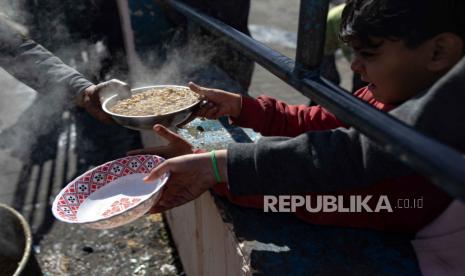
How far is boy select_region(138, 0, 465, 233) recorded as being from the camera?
1.32 meters

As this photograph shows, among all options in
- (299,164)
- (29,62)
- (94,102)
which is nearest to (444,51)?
(299,164)

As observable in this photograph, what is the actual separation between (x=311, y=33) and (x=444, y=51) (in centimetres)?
52

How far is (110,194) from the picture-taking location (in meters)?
1.78

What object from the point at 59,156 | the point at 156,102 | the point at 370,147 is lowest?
the point at 59,156

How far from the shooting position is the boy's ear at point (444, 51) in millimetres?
1402

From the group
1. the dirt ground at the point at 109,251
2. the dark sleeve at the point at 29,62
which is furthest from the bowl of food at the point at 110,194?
the dirt ground at the point at 109,251

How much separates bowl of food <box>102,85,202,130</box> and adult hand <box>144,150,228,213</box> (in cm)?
35

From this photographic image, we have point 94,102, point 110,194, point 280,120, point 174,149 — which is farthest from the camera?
point 94,102

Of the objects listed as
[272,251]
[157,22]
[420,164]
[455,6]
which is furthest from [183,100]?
[157,22]

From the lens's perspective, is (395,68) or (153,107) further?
(153,107)

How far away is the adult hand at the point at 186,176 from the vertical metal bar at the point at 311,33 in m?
0.44

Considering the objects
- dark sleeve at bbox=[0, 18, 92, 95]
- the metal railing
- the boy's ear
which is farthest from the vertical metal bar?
dark sleeve at bbox=[0, 18, 92, 95]

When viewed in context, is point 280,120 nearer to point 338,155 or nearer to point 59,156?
point 338,155

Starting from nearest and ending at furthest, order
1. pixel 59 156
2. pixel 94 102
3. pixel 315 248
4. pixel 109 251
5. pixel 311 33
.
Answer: pixel 311 33, pixel 315 248, pixel 94 102, pixel 109 251, pixel 59 156
